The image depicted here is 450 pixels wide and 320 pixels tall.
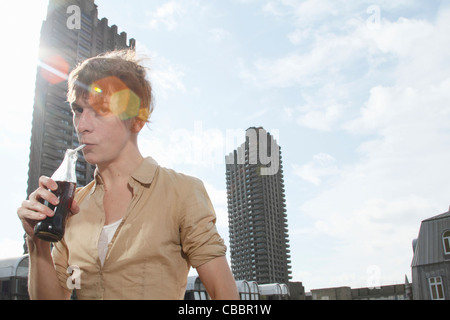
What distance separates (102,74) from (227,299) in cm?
123

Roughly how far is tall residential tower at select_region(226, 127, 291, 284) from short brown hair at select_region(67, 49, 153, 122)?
510ft

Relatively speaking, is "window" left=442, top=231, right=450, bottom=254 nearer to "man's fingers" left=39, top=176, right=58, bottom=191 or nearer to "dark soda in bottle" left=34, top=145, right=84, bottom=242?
"dark soda in bottle" left=34, top=145, right=84, bottom=242

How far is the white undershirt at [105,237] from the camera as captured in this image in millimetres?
1676

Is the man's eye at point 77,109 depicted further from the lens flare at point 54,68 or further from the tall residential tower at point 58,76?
the lens flare at point 54,68

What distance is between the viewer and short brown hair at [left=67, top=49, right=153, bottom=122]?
6.22 feet

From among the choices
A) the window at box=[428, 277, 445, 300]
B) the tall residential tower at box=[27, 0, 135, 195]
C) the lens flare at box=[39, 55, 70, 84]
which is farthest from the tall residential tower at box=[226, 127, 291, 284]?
the window at box=[428, 277, 445, 300]

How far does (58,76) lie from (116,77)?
277 feet

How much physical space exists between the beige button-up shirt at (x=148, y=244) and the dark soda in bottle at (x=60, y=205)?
104mm

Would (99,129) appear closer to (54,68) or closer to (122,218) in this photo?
(122,218)

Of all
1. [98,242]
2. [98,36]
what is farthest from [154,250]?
[98,36]

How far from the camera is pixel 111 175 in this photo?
1939mm

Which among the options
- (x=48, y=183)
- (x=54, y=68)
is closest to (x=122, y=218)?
(x=48, y=183)
